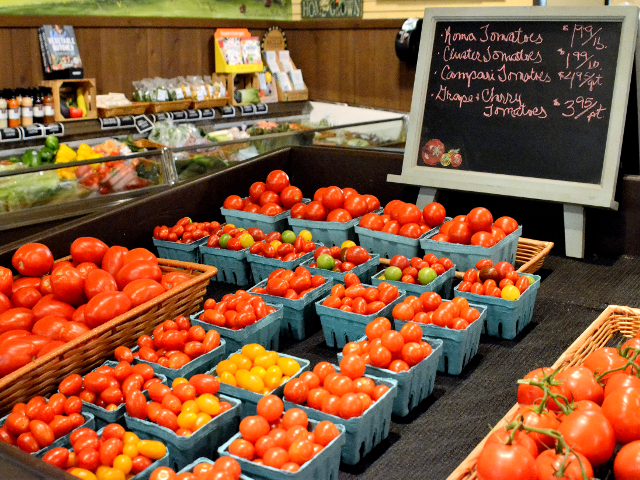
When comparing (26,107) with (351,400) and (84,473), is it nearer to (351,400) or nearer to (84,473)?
(84,473)

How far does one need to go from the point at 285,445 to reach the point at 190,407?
0.92 ft

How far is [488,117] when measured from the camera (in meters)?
2.95

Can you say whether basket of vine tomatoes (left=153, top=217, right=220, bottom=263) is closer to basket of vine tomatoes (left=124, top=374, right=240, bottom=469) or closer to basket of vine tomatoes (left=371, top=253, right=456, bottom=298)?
basket of vine tomatoes (left=371, top=253, right=456, bottom=298)

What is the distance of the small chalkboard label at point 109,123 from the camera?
5.48 metres

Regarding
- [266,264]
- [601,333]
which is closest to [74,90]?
[266,264]

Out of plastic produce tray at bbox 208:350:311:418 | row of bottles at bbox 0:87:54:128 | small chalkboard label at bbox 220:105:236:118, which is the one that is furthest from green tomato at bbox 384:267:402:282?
small chalkboard label at bbox 220:105:236:118

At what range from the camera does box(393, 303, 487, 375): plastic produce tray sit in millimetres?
1999

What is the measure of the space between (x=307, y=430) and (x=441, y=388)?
0.56 meters

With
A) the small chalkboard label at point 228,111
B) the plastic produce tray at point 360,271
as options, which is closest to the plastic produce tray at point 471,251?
the plastic produce tray at point 360,271

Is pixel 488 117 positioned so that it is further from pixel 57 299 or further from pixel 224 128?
pixel 224 128

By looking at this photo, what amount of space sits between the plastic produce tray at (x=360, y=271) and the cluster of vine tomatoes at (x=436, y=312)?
38 centimetres

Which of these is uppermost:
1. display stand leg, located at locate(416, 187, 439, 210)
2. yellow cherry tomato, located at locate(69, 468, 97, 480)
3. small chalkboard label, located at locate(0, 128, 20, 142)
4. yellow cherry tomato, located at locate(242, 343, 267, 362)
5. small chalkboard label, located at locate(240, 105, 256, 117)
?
small chalkboard label, located at locate(240, 105, 256, 117)

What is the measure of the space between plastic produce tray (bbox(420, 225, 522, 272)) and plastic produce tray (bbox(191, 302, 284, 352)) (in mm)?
743

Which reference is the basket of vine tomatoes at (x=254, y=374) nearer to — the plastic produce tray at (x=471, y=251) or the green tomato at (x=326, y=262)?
the green tomato at (x=326, y=262)
